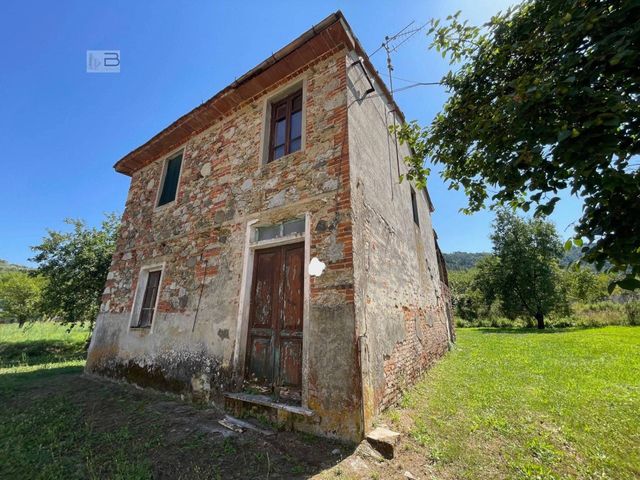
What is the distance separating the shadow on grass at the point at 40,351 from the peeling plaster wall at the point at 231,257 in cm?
734

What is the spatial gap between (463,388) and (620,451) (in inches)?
98.8

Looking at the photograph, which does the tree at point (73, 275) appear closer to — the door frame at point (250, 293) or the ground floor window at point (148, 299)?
the ground floor window at point (148, 299)

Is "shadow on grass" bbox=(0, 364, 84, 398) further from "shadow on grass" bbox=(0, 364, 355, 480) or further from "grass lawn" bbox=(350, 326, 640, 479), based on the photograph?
"grass lawn" bbox=(350, 326, 640, 479)

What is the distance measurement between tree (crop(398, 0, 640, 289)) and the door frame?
2.56 meters

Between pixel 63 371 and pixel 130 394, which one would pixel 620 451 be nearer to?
pixel 130 394

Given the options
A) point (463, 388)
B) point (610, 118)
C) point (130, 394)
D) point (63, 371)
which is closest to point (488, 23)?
point (610, 118)

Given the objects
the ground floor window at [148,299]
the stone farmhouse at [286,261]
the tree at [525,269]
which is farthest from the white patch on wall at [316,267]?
the tree at [525,269]

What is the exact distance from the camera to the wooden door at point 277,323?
13.0 feet

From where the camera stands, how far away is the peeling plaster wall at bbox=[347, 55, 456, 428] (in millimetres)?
3768

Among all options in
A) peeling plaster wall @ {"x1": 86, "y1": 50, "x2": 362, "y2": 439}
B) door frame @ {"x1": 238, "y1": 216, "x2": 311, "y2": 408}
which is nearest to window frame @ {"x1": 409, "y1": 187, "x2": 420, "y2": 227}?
peeling plaster wall @ {"x1": 86, "y1": 50, "x2": 362, "y2": 439}

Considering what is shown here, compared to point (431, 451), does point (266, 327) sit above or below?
above

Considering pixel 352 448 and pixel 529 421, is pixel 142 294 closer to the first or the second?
pixel 352 448

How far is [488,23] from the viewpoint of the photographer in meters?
3.17

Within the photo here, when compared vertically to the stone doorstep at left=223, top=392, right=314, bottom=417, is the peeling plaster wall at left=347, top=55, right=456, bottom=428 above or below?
above
